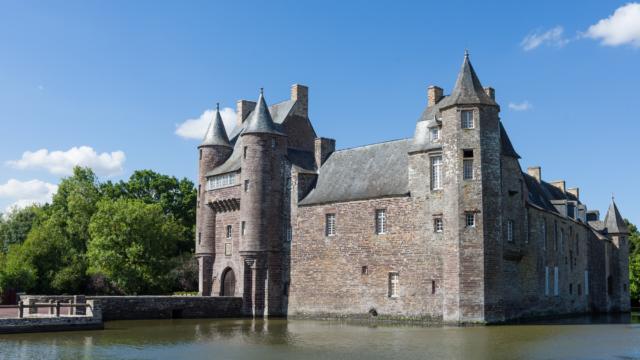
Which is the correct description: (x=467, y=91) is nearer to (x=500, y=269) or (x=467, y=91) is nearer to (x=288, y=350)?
(x=500, y=269)

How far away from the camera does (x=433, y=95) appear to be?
37531 mm

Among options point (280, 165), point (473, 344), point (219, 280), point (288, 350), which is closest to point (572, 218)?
point (280, 165)

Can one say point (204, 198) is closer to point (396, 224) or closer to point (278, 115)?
point (278, 115)

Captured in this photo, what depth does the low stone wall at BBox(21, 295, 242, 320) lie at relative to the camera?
35.2m

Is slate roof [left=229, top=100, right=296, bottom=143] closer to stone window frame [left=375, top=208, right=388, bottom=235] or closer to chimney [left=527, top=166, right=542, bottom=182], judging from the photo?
stone window frame [left=375, top=208, right=388, bottom=235]

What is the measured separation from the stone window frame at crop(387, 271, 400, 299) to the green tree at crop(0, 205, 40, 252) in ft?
126

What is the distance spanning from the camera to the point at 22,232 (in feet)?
207

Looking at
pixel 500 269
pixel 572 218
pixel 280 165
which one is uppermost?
pixel 280 165

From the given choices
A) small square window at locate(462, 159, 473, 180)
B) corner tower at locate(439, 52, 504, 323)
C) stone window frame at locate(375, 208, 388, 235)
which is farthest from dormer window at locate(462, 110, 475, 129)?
stone window frame at locate(375, 208, 388, 235)

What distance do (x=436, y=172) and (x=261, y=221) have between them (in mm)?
10997

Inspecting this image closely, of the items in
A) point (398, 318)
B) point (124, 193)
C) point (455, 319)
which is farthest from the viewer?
point (124, 193)

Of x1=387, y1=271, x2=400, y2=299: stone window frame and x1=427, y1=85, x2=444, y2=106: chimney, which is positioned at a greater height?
x1=427, y1=85, x2=444, y2=106: chimney

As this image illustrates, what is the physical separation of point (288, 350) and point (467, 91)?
16875 millimetres

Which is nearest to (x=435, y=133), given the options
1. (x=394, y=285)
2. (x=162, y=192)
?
(x=394, y=285)
